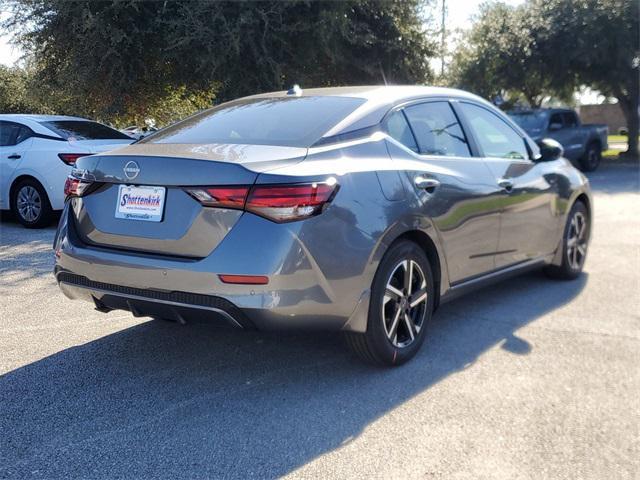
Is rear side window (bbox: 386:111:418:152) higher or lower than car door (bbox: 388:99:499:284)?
higher

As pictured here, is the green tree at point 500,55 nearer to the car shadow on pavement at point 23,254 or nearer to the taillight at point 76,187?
the car shadow on pavement at point 23,254

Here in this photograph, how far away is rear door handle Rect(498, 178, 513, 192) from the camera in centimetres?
482

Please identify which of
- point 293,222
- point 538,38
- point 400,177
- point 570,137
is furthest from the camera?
point 538,38

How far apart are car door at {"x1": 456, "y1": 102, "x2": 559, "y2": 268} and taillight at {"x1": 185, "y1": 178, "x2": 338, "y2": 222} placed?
79.8 inches

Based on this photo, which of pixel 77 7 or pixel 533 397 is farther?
pixel 77 7

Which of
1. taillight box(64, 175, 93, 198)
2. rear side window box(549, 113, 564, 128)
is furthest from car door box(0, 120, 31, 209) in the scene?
rear side window box(549, 113, 564, 128)

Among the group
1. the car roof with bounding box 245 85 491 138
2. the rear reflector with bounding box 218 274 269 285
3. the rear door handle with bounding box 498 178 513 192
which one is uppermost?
the car roof with bounding box 245 85 491 138

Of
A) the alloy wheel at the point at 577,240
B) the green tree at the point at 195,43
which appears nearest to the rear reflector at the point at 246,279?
the alloy wheel at the point at 577,240

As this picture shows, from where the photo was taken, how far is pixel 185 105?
18.8 metres

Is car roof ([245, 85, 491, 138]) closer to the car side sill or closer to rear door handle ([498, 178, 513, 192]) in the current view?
rear door handle ([498, 178, 513, 192])

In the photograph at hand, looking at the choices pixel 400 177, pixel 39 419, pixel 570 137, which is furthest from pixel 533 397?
pixel 570 137

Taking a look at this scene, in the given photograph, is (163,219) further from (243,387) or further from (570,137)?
(570,137)

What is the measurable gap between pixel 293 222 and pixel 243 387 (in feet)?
3.34

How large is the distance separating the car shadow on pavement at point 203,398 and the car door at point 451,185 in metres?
0.56
